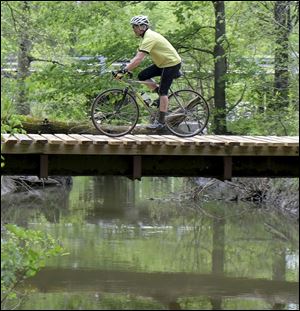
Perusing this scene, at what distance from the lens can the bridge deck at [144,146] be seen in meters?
11.7

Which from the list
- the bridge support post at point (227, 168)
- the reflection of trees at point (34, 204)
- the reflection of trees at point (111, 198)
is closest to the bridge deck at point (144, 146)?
the bridge support post at point (227, 168)

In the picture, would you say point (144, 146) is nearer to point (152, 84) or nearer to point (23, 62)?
point (152, 84)

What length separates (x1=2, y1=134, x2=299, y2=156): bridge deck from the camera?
1170 cm

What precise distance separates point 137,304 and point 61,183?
14.0 meters

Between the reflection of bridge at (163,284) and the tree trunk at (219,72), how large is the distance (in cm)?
771

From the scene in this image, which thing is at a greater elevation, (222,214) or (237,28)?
(237,28)

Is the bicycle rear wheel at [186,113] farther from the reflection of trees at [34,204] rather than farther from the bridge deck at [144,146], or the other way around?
the reflection of trees at [34,204]

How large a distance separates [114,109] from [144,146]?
95 centimetres

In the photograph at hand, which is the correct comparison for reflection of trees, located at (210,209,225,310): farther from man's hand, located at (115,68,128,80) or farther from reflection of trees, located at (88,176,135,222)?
man's hand, located at (115,68,128,80)

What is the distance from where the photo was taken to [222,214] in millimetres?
19484

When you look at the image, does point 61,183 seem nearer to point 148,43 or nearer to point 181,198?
point 181,198

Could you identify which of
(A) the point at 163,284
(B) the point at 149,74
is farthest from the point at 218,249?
(B) the point at 149,74

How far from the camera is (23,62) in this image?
25.3 metres

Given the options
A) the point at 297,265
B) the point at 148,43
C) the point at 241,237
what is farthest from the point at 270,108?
the point at 148,43
